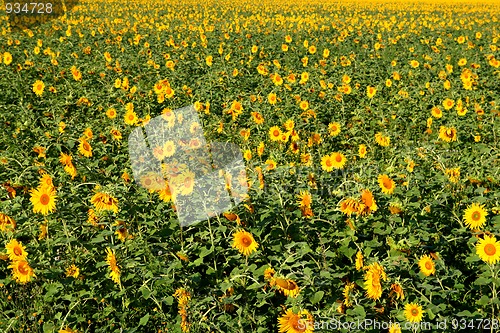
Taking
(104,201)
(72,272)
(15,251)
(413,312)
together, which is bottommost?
(413,312)

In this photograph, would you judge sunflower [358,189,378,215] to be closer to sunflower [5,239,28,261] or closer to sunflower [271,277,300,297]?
sunflower [271,277,300,297]

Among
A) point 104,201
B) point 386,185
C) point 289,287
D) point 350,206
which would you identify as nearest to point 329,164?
point 386,185

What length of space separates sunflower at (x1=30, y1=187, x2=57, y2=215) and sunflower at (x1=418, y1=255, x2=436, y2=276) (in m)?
2.08

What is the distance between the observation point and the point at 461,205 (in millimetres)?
3441

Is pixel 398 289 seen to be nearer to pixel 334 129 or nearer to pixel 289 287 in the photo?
pixel 289 287

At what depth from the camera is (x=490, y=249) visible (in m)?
2.59

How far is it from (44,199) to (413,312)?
208cm

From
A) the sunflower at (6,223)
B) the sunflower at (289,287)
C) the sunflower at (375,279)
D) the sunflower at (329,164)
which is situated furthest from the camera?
the sunflower at (329,164)

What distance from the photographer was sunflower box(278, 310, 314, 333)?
6.54 feet

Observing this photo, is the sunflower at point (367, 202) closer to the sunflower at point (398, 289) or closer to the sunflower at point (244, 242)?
the sunflower at point (398, 289)

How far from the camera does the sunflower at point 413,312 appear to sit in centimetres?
225

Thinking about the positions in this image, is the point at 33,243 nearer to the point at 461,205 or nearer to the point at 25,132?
the point at 25,132

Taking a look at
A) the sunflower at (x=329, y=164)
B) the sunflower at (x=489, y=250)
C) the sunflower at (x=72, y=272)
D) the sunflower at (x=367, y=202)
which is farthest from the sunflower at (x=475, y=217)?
the sunflower at (x=72, y=272)

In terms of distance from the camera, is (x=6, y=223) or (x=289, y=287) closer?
(x=289, y=287)
